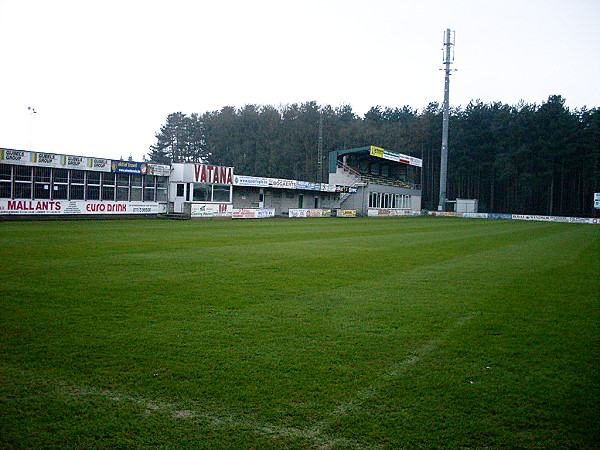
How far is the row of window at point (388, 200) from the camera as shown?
191ft

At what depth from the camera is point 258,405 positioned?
4.08 m

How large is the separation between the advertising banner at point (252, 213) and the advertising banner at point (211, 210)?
626 mm

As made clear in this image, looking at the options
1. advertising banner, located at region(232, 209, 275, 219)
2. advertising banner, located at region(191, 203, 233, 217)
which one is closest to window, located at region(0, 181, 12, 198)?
advertising banner, located at region(191, 203, 233, 217)

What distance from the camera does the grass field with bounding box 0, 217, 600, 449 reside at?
3695 millimetres

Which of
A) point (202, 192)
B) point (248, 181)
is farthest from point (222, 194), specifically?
point (248, 181)

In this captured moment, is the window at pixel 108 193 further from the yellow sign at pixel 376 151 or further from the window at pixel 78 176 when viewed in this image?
the yellow sign at pixel 376 151

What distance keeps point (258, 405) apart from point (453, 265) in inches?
410

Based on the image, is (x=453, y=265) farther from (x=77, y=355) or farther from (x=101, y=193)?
(x=101, y=193)

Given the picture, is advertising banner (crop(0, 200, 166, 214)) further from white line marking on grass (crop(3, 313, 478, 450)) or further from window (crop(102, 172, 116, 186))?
white line marking on grass (crop(3, 313, 478, 450))

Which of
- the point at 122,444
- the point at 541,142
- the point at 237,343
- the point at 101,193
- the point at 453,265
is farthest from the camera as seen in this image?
the point at 541,142

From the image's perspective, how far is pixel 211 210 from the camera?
36.6 metres

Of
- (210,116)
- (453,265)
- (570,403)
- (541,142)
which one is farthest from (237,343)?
(210,116)

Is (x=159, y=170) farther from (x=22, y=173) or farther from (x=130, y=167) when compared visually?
(x=22, y=173)

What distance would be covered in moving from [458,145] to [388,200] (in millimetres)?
21398
